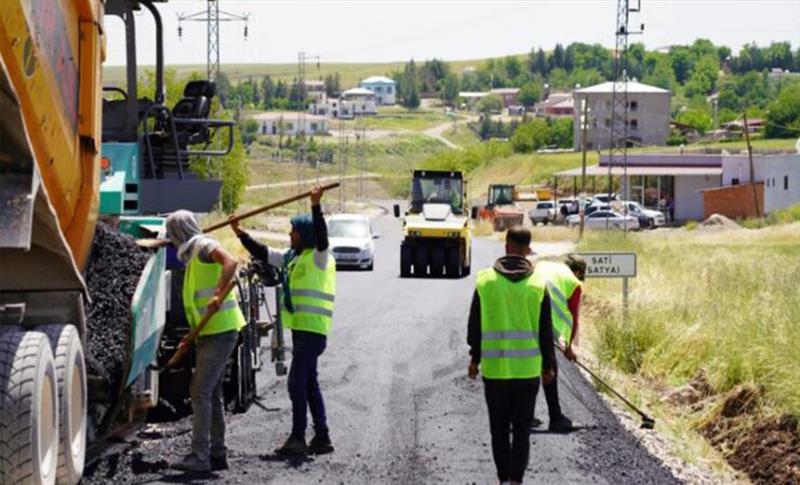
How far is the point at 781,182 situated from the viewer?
86812 millimetres

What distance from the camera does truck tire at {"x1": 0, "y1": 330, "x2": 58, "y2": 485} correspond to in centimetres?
797

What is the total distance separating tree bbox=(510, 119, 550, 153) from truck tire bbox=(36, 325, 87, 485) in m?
157

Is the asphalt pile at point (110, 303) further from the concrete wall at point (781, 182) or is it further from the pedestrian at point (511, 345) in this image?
the concrete wall at point (781, 182)

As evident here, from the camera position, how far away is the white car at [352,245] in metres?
39.9

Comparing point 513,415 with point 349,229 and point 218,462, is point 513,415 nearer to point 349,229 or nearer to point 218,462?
point 218,462

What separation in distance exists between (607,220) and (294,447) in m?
55.9

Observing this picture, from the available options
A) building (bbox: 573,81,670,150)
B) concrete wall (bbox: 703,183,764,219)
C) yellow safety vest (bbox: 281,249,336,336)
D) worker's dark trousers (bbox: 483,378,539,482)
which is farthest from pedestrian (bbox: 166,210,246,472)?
building (bbox: 573,81,670,150)

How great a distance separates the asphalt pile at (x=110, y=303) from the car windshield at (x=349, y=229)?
99.3ft

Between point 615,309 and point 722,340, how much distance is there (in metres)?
6.15

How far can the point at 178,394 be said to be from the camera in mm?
12836

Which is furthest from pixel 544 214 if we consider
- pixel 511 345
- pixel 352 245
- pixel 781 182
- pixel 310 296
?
pixel 511 345

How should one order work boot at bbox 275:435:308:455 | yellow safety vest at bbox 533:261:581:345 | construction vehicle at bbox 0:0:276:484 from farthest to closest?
yellow safety vest at bbox 533:261:581:345, work boot at bbox 275:435:308:455, construction vehicle at bbox 0:0:276:484

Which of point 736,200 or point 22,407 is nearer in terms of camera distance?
point 22,407

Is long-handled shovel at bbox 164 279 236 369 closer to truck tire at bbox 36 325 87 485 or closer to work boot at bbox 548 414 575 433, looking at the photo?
truck tire at bbox 36 325 87 485
